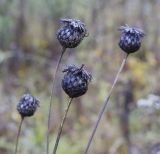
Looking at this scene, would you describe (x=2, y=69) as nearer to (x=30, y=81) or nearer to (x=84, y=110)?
(x=30, y=81)

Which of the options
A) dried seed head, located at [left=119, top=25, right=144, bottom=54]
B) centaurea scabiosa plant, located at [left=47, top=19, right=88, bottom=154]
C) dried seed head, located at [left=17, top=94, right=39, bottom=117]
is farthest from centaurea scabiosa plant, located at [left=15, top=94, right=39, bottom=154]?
dried seed head, located at [left=119, top=25, right=144, bottom=54]

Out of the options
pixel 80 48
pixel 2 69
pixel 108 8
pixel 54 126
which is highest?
pixel 108 8

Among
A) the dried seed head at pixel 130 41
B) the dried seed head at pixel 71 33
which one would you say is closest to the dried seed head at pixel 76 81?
the dried seed head at pixel 71 33

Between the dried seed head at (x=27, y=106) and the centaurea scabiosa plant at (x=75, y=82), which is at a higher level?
the centaurea scabiosa plant at (x=75, y=82)

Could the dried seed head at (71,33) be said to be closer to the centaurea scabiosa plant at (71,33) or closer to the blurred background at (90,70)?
the centaurea scabiosa plant at (71,33)

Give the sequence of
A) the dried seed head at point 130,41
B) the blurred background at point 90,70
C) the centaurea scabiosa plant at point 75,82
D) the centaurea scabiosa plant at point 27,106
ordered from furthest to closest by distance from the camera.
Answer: the blurred background at point 90,70 → the centaurea scabiosa plant at point 27,106 → the dried seed head at point 130,41 → the centaurea scabiosa plant at point 75,82

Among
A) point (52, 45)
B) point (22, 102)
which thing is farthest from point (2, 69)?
point (22, 102)

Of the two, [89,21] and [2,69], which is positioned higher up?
[89,21]

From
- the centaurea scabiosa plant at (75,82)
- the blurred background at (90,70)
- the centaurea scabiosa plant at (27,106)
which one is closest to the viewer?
the centaurea scabiosa plant at (75,82)
